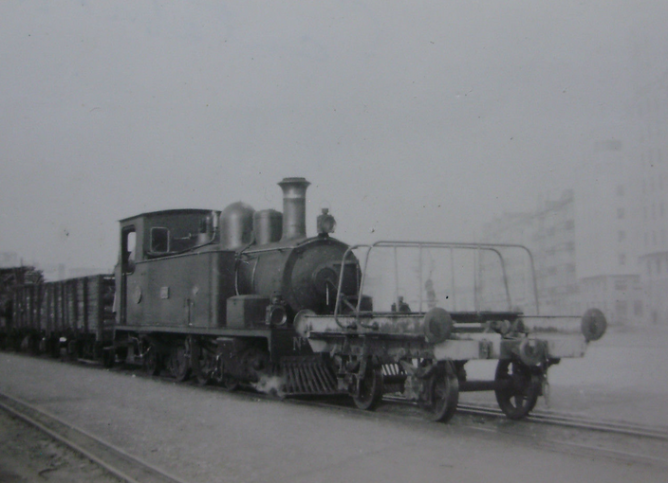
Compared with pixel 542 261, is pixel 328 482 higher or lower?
lower

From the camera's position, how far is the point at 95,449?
6.86 meters

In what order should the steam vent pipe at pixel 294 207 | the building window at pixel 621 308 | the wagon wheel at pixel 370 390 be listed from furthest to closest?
the building window at pixel 621 308 < the steam vent pipe at pixel 294 207 < the wagon wheel at pixel 370 390

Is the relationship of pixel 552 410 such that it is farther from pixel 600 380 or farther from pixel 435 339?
pixel 600 380

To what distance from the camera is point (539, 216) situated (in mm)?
10328

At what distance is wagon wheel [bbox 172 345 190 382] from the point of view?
12523 millimetres

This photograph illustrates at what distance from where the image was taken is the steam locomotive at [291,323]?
7.62m

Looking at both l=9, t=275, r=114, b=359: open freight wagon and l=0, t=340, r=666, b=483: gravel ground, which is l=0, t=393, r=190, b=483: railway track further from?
l=9, t=275, r=114, b=359: open freight wagon

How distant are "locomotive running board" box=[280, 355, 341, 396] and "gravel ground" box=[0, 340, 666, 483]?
0.37 m

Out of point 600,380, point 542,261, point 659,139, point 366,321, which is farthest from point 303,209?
point 600,380

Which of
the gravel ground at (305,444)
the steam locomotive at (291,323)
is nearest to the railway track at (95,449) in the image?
the gravel ground at (305,444)

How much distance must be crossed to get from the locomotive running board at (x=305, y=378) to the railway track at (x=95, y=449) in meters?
3.13

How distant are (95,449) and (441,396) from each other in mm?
3713

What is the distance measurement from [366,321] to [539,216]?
143 inches

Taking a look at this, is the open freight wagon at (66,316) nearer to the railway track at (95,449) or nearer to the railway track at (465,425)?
the railway track at (465,425)
